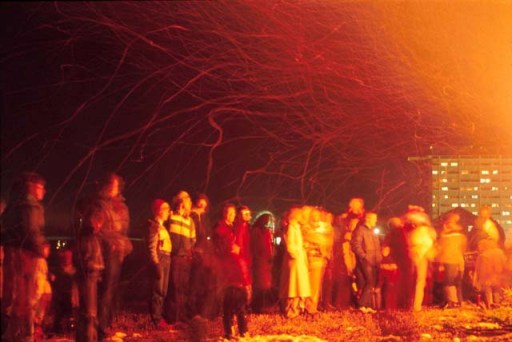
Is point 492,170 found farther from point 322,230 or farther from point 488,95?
point 322,230

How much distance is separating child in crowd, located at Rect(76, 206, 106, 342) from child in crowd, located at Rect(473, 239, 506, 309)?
22.0ft

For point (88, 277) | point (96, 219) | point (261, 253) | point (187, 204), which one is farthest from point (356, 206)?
point (88, 277)

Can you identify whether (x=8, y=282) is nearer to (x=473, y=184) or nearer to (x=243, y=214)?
(x=243, y=214)

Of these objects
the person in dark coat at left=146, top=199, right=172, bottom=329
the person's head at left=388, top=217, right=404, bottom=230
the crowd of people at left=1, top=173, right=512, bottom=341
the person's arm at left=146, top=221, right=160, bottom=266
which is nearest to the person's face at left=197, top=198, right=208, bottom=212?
the crowd of people at left=1, top=173, right=512, bottom=341

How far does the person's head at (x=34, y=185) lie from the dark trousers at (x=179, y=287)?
7.88ft

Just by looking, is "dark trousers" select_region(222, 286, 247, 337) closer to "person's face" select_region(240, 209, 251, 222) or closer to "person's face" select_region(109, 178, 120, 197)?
"person's face" select_region(240, 209, 251, 222)

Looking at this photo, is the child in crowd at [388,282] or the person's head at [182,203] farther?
the child in crowd at [388,282]

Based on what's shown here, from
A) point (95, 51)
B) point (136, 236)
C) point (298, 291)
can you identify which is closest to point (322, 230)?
point (298, 291)

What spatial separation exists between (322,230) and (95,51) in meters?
4.82

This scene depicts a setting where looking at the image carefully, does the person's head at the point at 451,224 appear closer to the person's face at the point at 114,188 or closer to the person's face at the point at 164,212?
the person's face at the point at 164,212

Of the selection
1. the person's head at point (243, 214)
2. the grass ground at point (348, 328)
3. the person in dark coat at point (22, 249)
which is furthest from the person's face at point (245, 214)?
the person in dark coat at point (22, 249)

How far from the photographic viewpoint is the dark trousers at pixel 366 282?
10.3 m

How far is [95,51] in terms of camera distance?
1122 centimetres

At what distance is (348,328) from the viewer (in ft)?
28.6
